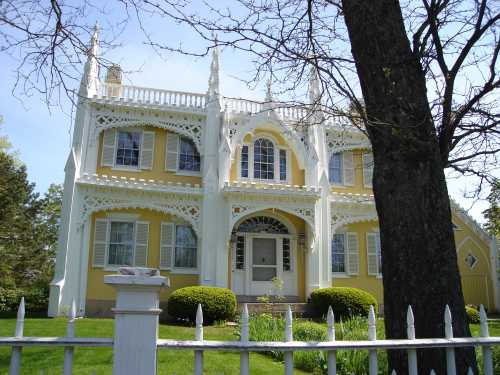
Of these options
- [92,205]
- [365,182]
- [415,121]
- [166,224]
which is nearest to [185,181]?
[166,224]

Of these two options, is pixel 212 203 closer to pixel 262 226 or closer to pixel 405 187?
pixel 262 226

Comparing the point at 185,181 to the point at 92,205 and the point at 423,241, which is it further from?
the point at 423,241

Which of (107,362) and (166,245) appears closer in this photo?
(107,362)

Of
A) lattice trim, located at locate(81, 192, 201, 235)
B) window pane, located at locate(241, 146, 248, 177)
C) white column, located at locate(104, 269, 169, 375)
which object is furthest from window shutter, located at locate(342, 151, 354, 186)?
white column, located at locate(104, 269, 169, 375)

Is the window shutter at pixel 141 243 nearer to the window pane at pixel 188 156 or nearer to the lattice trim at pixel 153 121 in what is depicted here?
the window pane at pixel 188 156

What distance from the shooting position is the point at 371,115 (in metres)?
4.55

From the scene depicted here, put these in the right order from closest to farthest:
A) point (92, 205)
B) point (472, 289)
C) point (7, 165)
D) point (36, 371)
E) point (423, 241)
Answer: point (423, 241) → point (36, 371) → point (92, 205) → point (472, 289) → point (7, 165)

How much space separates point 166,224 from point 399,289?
14.7 m

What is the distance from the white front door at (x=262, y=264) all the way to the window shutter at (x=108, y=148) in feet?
19.6

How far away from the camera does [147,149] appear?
18750 mm

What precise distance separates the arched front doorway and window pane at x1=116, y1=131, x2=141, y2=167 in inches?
197

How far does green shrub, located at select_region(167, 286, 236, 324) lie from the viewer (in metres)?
14.3

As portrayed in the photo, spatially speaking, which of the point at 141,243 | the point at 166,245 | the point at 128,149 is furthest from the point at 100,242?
the point at 128,149

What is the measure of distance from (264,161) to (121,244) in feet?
22.3
